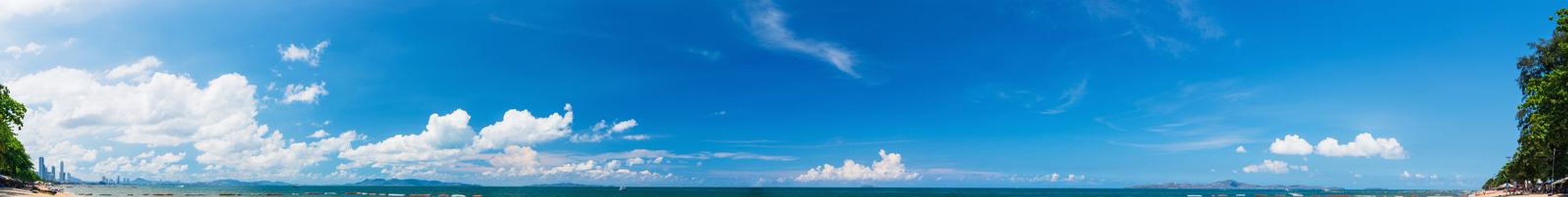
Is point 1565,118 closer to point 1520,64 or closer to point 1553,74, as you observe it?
point 1553,74

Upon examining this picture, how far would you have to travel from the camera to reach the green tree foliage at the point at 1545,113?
33.9 meters

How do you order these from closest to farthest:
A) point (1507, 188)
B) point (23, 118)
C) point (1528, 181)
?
point (23, 118), point (1528, 181), point (1507, 188)

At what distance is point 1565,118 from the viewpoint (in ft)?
117

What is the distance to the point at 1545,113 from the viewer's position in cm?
3872

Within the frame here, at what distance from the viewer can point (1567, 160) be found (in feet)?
202


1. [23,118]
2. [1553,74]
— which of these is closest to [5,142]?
[23,118]

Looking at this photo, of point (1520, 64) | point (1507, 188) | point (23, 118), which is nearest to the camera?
point (23, 118)

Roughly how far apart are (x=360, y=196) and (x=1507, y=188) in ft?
577

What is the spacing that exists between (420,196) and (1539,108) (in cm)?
16945

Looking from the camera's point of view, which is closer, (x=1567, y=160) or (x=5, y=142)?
(x=5, y=142)

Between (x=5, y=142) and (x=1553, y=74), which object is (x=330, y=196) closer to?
(x=5, y=142)

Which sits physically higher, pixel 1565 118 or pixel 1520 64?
pixel 1520 64

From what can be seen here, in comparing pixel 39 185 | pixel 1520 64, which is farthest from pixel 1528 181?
pixel 39 185

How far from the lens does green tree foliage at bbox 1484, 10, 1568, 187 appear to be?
3391 cm
